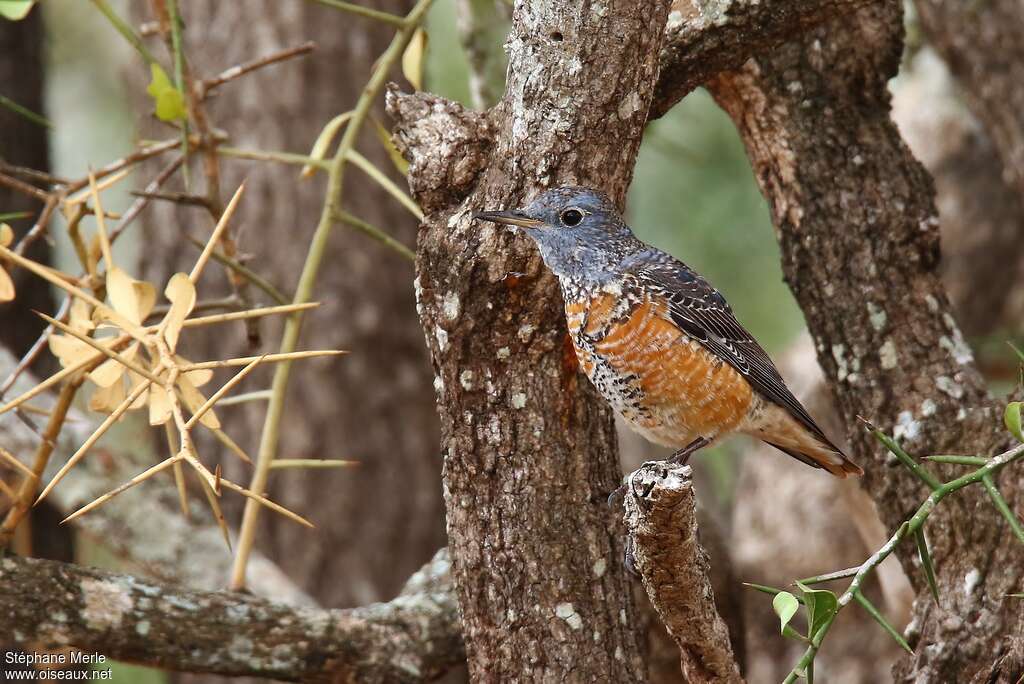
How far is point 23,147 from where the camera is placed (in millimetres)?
5449

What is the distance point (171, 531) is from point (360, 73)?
9.28 feet

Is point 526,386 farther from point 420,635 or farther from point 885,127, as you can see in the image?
point 885,127

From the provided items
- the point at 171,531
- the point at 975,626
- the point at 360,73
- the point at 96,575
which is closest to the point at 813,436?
the point at 975,626

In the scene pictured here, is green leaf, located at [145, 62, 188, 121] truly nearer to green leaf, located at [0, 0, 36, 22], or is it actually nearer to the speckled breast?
green leaf, located at [0, 0, 36, 22]

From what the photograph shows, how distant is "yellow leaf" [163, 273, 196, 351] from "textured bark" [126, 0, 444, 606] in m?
3.56

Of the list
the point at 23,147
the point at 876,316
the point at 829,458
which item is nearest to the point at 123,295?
the point at 829,458

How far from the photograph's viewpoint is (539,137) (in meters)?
2.89

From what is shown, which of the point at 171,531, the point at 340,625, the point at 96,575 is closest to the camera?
the point at 96,575

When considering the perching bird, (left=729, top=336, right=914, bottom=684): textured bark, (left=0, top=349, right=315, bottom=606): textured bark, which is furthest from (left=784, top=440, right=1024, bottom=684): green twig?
(left=729, top=336, right=914, bottom=684): textured bark

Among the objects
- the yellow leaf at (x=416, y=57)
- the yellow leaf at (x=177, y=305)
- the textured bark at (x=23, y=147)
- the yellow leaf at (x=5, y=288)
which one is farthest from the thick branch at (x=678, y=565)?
the textured bark at (x=23, y=147)

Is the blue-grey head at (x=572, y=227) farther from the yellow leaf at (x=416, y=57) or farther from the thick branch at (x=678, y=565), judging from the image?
the yellow leaf at (x=416, y=57)

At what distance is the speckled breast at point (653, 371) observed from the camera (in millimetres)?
3199

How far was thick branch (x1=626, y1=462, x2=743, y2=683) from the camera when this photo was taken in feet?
8.19

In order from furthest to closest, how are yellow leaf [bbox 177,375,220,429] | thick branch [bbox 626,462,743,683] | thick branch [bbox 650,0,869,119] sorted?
1. thick branch [bbox 650,0,869,119]
2. yellow leaf [bbox 177,375,220,429]
3. thick branch [bbox 626,462,743,683]
